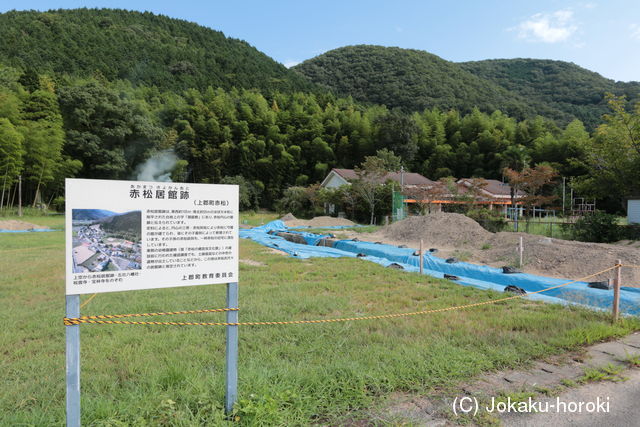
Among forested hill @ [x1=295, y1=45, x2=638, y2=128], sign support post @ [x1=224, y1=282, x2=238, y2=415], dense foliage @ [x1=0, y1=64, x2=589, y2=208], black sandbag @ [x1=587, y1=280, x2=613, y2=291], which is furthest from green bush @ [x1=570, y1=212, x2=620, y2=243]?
forested hill @ [x1=295, y1=45, x2=638, y2=128]

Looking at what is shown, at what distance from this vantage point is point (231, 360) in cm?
190

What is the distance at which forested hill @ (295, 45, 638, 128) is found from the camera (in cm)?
4416

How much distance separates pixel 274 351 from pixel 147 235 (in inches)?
58.0

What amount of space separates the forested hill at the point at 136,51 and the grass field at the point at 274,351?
3385 centimetres

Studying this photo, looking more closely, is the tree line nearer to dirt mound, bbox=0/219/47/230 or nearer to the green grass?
dirt mound, bbox=0/219/47/230

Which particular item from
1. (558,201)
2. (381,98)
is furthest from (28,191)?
(381,98)

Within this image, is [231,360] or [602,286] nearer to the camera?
[231,360]

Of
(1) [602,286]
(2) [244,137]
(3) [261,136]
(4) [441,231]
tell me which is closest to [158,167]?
(2) [244,137]

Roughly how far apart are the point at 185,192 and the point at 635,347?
364 centimetres

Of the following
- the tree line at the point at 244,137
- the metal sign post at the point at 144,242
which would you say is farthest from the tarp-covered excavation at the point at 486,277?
the tree line at the point at 244,137

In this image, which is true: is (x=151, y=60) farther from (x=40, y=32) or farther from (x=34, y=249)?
(x=34, y=249)

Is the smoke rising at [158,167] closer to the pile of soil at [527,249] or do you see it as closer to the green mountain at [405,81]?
the pile of soil at [527,249]

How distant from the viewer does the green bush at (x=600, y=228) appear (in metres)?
9.86

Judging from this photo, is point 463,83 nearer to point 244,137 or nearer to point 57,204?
point 244,137
